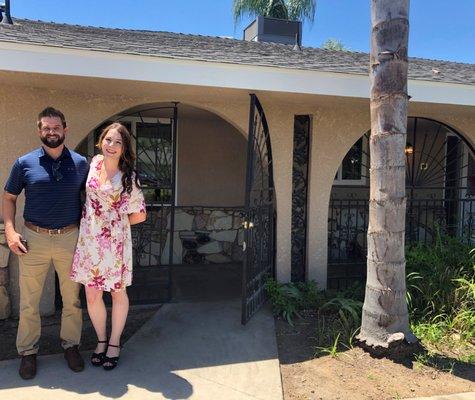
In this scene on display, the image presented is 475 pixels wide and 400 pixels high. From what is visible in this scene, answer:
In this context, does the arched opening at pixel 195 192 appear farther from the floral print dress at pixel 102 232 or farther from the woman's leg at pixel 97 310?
the floral print dress at pixel 102 232

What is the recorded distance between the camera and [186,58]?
163 inches

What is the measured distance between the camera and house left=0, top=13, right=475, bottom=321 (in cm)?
415

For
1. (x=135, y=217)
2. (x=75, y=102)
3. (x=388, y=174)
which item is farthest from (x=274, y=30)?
(x=135, y=217)

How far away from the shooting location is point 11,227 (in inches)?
130

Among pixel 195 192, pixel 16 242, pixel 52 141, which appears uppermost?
pixel 52 141

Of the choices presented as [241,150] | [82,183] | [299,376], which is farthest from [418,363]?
[241,150]

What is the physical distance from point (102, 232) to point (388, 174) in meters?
2.32

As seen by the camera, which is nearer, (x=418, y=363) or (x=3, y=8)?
(x=418, y=363)

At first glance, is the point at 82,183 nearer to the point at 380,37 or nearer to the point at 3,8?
the point at 380,37

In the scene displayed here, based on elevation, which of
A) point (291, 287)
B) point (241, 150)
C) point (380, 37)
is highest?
Answer: point (380, 37)

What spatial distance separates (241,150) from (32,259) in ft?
17.0

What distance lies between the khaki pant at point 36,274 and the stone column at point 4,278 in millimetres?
1317

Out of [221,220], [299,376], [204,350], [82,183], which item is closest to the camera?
[82,183]

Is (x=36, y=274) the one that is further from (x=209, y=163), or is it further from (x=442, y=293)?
(x=209, y=163)
